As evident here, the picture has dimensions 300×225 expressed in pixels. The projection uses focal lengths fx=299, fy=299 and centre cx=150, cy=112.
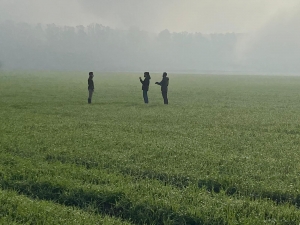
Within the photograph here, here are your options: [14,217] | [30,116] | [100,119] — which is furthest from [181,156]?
[30,116]

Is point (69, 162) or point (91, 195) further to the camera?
point (69, 162)

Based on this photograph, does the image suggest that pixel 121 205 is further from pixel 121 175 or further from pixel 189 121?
pixel 189 121

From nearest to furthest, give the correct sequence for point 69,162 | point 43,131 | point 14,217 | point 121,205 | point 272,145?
1. point 14,217
2. point 121,205
3. point 69,162
4. point 272,145
5. point 43,131

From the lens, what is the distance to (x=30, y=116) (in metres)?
17.5

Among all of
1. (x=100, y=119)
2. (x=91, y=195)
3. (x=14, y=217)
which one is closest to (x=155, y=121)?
(x=100, y=119)

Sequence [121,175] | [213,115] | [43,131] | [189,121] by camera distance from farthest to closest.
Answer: [213,115], [189,121], [43,131], [121,175]

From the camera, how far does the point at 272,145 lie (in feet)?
36.5

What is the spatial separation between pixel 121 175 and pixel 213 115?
12148mm

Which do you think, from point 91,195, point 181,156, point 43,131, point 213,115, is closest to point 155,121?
point 213,115

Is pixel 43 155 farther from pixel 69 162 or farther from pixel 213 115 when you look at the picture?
pixel 213 115

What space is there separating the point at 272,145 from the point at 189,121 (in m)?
5.92

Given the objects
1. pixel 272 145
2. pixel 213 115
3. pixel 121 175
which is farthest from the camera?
pixel 213 115

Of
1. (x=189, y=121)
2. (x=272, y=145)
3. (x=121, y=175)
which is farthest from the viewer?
(x=189, y=121)

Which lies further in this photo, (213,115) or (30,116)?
(213,115)
